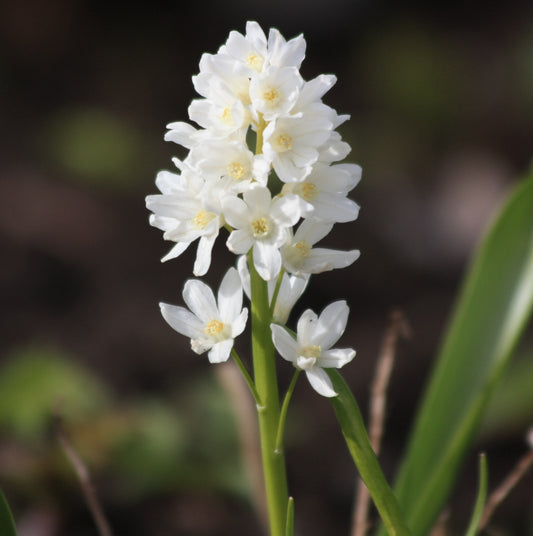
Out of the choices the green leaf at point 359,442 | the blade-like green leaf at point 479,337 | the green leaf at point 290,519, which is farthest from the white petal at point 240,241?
the blade-like green leaf at point 479,337

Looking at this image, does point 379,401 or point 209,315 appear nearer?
point 209,315

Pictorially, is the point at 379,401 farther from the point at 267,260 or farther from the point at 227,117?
the point at 227,117

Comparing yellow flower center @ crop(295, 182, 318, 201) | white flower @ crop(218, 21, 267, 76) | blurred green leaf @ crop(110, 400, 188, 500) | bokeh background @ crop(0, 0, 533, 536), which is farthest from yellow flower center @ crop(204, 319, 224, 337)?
blurred green leaf @ crop(110, 400, 188, 500)

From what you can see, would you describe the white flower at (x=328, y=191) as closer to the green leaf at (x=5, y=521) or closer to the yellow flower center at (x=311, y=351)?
the yellow flower center at (x=311, y=351)

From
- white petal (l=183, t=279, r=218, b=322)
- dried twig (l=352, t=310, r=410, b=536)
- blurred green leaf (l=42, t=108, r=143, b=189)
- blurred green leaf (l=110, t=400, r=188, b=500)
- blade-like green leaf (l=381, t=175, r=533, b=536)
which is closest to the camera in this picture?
white petal (l=183, t=279, r=218, b=322)

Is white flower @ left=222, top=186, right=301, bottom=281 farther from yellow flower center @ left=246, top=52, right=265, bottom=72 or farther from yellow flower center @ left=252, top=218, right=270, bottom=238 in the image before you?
yellow flower center @ left=246, top=52, right=265, bottom=72

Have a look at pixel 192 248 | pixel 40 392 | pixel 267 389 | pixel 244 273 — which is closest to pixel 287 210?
pixel 244 273

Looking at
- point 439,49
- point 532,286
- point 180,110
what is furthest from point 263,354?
point 439,49
